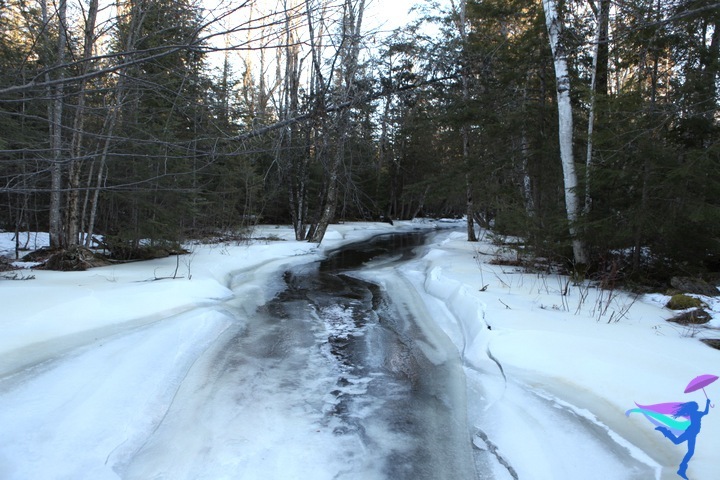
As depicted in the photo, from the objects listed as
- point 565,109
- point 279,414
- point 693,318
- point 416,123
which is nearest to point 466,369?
point 279,414

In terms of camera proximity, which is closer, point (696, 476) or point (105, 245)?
point (696, 476)

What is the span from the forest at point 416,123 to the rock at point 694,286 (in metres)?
0.80

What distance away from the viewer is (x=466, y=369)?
169 inches

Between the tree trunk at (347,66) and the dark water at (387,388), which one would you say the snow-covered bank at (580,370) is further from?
the tree trunk at (347,66)

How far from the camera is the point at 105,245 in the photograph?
1029 cm

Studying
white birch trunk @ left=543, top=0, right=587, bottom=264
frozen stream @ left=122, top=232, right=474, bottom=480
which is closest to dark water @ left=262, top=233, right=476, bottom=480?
frozen stream @ left=122, top=232, right=474, bottom=480

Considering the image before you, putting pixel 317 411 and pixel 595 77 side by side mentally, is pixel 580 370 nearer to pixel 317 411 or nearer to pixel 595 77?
pixel 317 411

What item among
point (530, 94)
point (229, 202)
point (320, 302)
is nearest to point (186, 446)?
point (320, 302)

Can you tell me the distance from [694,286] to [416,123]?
8.46 meters

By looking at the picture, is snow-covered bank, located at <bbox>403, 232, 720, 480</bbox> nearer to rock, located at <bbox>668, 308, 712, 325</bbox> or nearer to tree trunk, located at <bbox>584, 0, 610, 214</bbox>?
rock, located at <bbox>668, 308, 712, 325</bbox>

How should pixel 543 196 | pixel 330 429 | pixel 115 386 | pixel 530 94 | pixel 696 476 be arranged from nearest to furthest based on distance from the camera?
pixel 696 476, pixel 330 429, pixel 115 386, pixel 543 196, pixel 530 94

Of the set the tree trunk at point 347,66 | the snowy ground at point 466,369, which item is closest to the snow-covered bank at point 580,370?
the snowy ground at point 466,369

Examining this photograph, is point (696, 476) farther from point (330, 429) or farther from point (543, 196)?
point (543, 196)

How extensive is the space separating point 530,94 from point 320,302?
10.1m
